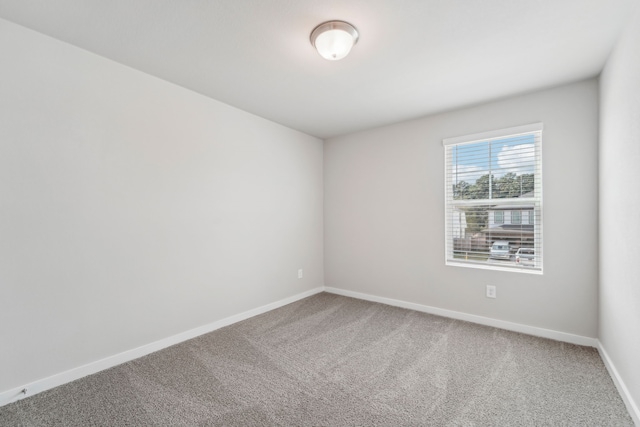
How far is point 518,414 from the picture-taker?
1.72m

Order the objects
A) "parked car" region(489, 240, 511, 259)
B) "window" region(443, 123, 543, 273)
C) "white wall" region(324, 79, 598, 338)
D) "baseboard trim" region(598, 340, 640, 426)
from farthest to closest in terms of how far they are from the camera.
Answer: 1. "parked car" region(489, 240, 511, 259)
2. "window" region(443, 123, 543, 273)
3. "white wall" region(324, 79, 598, 338)
4. "baseboard trim" region(598, 340, 640, 426)

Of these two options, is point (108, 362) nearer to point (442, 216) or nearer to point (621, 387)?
point (442, 216)

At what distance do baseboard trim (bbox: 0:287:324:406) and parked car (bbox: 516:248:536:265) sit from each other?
293cm

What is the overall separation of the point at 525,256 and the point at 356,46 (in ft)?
8.54

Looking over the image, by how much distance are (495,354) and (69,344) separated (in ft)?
11.0

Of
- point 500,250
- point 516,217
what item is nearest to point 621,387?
point 500,250

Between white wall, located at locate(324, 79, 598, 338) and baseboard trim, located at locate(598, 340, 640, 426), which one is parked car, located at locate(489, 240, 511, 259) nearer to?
white wall, located at locate(324, 79, 598, 338)

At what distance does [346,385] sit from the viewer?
2.02m

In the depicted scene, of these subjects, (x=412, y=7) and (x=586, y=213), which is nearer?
(x=412, y=7)

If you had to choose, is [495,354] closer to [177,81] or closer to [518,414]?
[518,414]

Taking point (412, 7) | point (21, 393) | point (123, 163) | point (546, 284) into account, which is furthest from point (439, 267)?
point (21, 393)

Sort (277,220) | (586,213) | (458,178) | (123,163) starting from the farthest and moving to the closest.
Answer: (277,220) → (458,178) → (586,213) → (123,163)

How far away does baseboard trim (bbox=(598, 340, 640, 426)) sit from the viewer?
1.63 m

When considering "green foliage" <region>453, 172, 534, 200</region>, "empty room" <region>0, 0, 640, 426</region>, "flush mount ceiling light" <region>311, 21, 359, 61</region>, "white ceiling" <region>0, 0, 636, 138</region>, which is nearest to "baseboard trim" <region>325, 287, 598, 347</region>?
"empty room" <region>0, 0, 640, 426</region>
